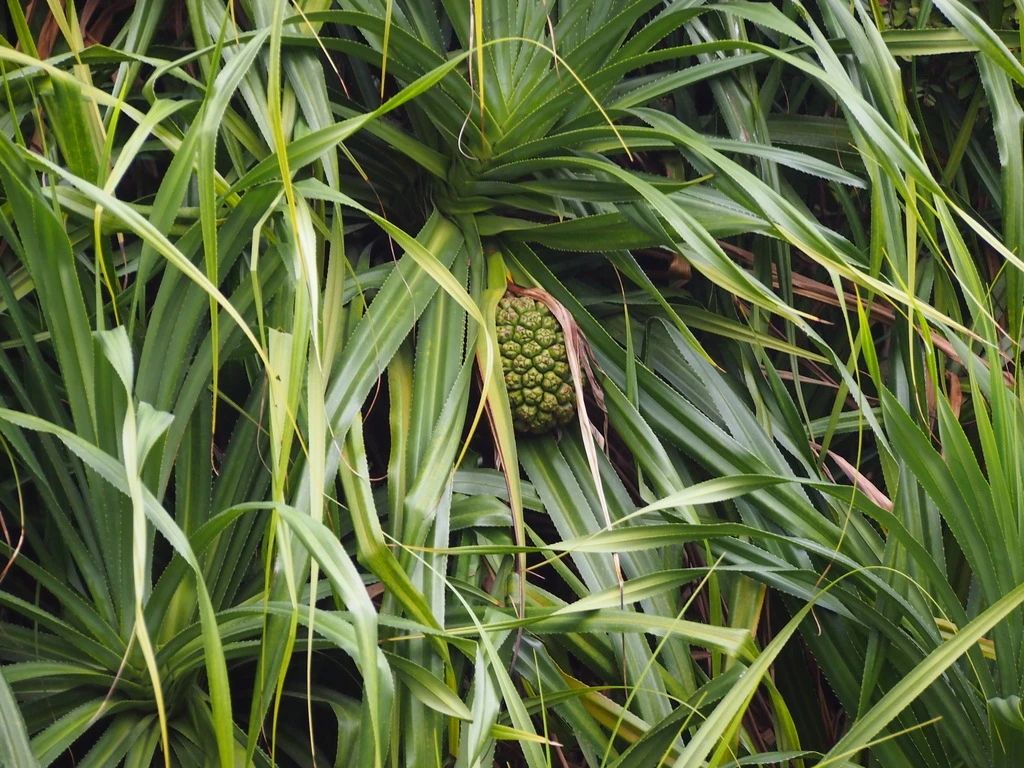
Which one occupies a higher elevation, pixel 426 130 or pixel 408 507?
pixel 426 130

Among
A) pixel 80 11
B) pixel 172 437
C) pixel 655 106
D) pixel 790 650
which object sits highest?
pixel 80 11

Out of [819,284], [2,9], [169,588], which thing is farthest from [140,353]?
[819,284]

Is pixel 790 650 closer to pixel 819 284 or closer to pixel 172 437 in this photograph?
pixel 819 284

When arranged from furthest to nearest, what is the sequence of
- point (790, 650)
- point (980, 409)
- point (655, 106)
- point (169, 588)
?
point (655, 106) → point (790, 650) → point (980, 409) → point (169, 588)

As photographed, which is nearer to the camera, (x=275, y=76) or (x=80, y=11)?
(x=275, y=76)

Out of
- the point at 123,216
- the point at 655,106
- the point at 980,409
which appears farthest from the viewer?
the point at 655,106

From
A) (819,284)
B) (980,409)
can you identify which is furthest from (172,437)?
(819,284)
